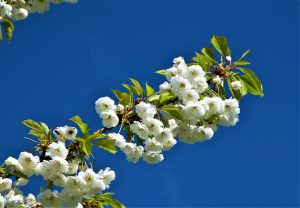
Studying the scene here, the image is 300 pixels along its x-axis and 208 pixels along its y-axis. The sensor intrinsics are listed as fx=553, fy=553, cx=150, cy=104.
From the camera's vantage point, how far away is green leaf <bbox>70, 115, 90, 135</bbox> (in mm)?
4246

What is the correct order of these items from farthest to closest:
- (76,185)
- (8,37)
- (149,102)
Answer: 1. (8,37)
2. (149,102)
3. (76,185)

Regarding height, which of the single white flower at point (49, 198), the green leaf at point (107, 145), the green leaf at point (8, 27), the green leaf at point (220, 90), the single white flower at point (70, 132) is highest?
the green leaf at point (8, 27)

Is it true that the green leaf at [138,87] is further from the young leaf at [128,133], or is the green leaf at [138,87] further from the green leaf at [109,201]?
the green leaf at [109,201]

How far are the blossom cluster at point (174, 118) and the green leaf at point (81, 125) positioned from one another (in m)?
0.16

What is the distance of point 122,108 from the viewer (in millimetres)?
4473

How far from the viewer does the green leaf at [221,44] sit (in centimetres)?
498

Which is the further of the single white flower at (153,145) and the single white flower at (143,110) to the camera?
the single white flower at (153,145)

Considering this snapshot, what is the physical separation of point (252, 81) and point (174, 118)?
Answer: 87 centimetres

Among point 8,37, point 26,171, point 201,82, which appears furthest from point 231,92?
point 8,37

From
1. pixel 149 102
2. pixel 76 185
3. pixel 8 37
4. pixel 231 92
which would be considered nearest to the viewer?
pixel 76 185

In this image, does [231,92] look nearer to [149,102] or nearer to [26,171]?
[149,102]

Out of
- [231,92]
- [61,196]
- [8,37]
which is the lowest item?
[61,196]

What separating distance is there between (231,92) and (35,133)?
1738 millimetres

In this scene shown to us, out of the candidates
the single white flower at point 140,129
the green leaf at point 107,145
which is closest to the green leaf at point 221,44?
the single white flower at point 140,129
